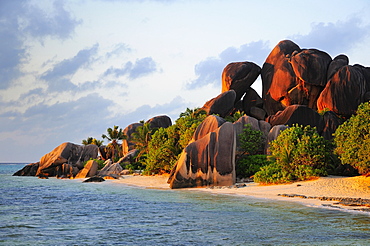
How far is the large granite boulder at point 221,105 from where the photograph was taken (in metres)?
62.9

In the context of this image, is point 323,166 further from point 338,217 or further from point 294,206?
point 338,217

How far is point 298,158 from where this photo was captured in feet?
98.6

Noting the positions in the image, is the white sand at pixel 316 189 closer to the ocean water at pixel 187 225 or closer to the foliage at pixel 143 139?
the ocean water at pixel 187 225

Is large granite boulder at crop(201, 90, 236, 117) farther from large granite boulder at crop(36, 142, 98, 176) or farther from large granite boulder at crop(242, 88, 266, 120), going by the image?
large granite boulder at crop(36, 142, 98, 176)

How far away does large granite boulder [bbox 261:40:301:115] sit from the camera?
6812 cm

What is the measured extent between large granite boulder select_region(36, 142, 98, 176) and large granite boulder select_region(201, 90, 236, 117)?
2131 cm

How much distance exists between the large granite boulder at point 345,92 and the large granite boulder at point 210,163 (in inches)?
1219

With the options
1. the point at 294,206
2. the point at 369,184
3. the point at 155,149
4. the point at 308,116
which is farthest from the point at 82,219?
the point at 308,116

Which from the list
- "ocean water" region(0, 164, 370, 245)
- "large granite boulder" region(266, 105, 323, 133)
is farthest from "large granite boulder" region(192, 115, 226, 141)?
"large granite boulder" region(266, 105, 323, 133)

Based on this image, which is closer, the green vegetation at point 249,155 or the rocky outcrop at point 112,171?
the green vegetation at point 249,155

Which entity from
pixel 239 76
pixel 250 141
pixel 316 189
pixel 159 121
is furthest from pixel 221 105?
pixel 316 189

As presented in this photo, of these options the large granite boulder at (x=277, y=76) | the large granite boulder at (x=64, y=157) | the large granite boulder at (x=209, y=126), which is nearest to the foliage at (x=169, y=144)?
the large granite boulder at (x=209, y=126)

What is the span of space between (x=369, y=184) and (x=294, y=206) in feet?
22.3

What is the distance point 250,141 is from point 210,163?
901 cm
